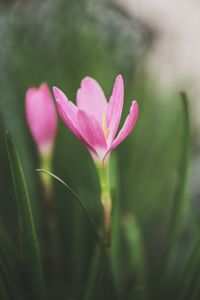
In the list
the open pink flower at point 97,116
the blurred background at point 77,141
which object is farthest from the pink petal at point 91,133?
the blurred background at point 77,141

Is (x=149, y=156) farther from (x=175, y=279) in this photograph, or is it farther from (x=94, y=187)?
(x=175, y=279)

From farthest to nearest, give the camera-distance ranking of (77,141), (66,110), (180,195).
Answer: (77,141)
(180,195)
(66,110)

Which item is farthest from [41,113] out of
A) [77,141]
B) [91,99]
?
[77,141]

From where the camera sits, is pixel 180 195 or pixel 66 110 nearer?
pixel 66 110

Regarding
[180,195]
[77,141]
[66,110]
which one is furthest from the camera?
[77,141]

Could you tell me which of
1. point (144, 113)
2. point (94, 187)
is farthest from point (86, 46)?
point (94, 187)

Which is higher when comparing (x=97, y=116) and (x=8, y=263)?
(x=97, y=116)

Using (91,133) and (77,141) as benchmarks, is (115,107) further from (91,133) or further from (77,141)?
(77,141)
